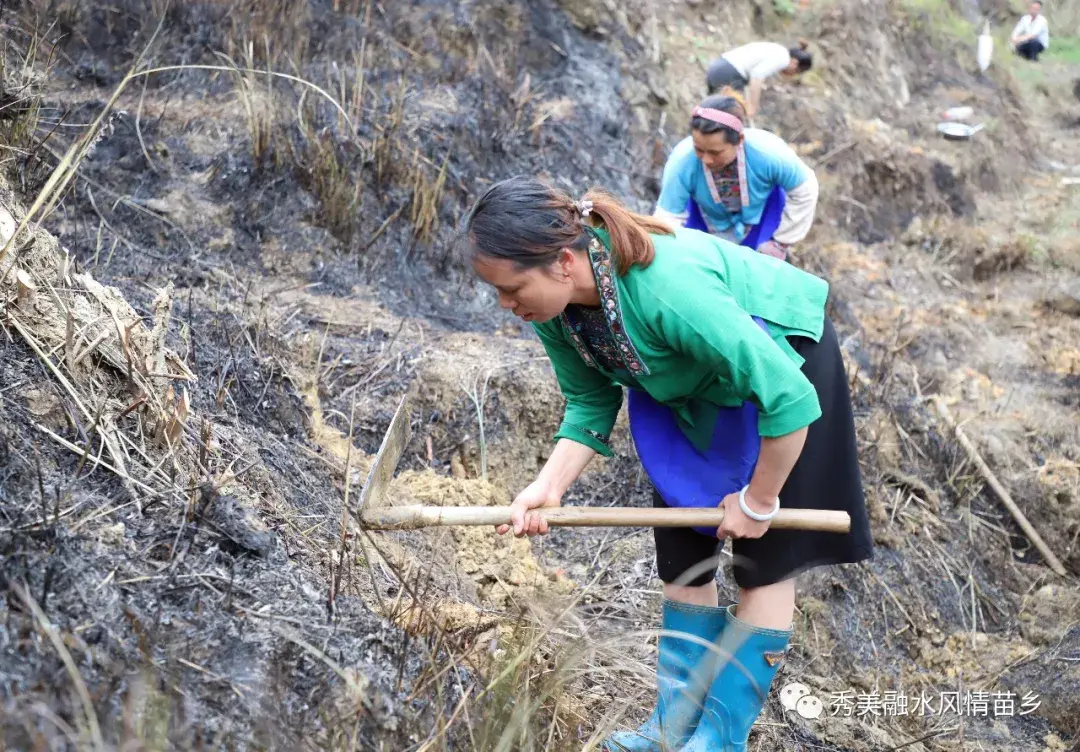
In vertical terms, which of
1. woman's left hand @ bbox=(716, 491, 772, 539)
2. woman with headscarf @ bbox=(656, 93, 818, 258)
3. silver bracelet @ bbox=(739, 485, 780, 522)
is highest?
silver bracelet @ bbox=(739, 485, 780, 522)

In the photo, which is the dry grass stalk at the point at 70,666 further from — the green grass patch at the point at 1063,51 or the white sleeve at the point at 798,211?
the green grass patch at the point at 1063,51

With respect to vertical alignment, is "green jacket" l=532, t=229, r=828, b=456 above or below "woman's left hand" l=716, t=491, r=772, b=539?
above

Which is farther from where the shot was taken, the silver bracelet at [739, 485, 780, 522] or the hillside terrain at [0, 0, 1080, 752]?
the silver bracelet at [739, 485, 780, 522]

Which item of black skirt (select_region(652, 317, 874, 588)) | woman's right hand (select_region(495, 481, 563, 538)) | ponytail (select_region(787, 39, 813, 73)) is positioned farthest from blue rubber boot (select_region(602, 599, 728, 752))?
ponytail (select_region(787, 39, 813, 73))

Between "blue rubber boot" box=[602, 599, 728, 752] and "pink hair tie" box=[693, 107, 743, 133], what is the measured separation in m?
2.12

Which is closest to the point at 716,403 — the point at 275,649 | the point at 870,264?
the point at 275,649

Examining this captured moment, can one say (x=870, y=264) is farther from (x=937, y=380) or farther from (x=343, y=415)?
(x=343, y=415)

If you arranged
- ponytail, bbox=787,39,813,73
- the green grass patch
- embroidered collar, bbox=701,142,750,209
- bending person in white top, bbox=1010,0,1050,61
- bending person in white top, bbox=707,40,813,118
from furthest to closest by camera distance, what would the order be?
1. the green grass patch
2. bending person in white top, bbox=1010,0,1050,61
3. ponytail, bbox=787,39,813,73
4. bending person in white top, bbox=707,40,813,118
5. embroidered collar, bbox=701,142,750,209

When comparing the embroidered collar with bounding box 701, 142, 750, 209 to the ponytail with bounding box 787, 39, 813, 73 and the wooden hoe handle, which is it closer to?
the wooden hoe handle

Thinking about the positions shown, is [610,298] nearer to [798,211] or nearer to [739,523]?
[739,523]

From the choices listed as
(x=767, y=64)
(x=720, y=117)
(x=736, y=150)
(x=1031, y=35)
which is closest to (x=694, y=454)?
(x=720, y=117)

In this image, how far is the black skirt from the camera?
7.32 feet

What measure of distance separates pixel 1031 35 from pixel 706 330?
12569 mm

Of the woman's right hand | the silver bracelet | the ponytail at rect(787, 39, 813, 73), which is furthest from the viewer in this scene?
the ponytail at rect(787, 39, 813, 73)
